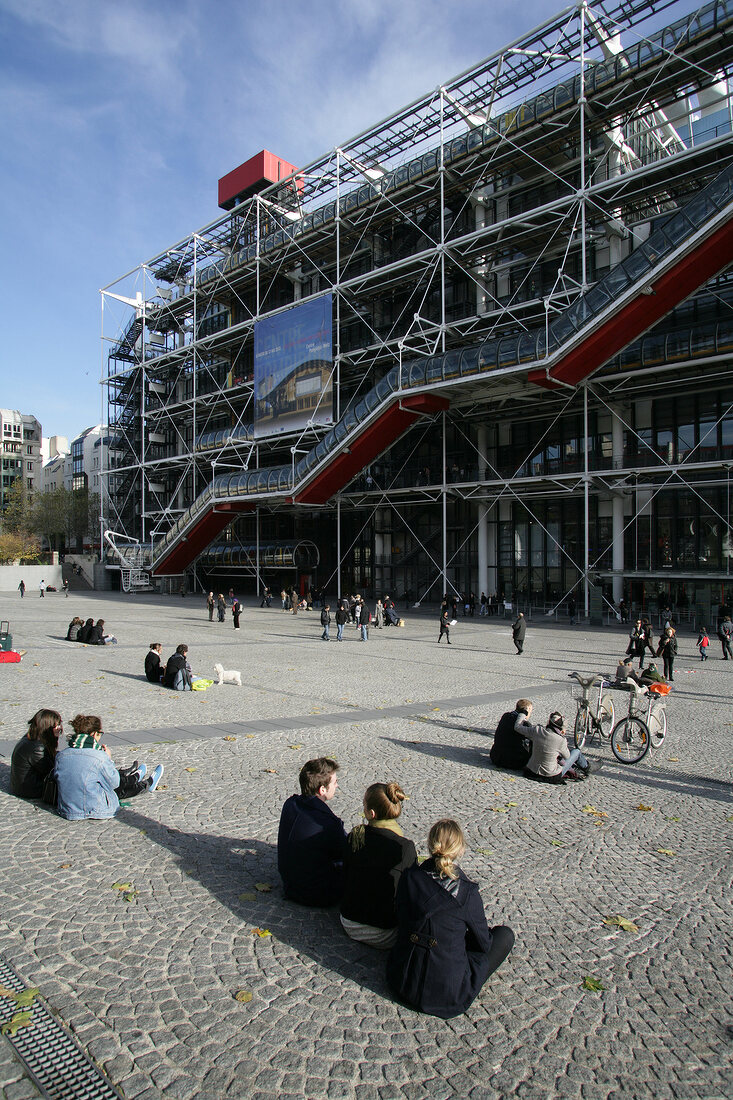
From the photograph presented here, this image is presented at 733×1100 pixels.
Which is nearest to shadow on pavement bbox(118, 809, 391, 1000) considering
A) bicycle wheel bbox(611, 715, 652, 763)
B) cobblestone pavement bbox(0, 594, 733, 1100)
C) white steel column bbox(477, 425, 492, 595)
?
cobblestone pavement bbox(0, 594, 733, 1100)

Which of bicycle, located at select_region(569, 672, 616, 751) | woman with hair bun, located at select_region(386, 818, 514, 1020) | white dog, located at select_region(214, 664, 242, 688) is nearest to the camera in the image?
woman with hair bun, located at select_region(386, 818, 514, 1020)

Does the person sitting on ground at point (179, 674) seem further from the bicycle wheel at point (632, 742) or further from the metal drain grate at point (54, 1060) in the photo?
the metal drain grate at point (54, 1060)

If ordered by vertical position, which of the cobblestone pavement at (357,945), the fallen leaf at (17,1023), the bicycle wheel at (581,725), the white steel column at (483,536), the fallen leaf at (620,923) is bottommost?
the fallen leaf at (620,923)

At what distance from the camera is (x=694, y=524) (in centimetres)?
2838

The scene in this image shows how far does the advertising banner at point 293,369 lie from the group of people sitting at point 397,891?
34.8 m

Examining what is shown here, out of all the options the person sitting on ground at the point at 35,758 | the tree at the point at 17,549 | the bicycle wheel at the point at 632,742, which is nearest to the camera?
the person sitting on ground at the point at 35,758

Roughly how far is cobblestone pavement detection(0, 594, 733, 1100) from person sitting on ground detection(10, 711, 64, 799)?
0.16 metres

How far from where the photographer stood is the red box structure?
51.9m

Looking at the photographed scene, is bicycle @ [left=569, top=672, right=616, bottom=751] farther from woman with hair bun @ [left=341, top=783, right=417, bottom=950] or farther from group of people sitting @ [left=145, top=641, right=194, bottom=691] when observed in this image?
group of people sitting @ [left=145, top=641, right=194, bottom=691]

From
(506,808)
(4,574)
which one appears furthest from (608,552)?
(4,574)

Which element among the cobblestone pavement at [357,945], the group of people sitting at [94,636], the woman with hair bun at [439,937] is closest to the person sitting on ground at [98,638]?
the group of people sitting at [94,636]

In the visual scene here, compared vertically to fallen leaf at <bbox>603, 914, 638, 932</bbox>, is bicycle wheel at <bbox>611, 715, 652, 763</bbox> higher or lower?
higher

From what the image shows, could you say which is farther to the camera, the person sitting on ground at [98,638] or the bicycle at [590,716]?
the person sitting on ground at [98,638]

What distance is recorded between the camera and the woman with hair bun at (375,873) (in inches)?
157
